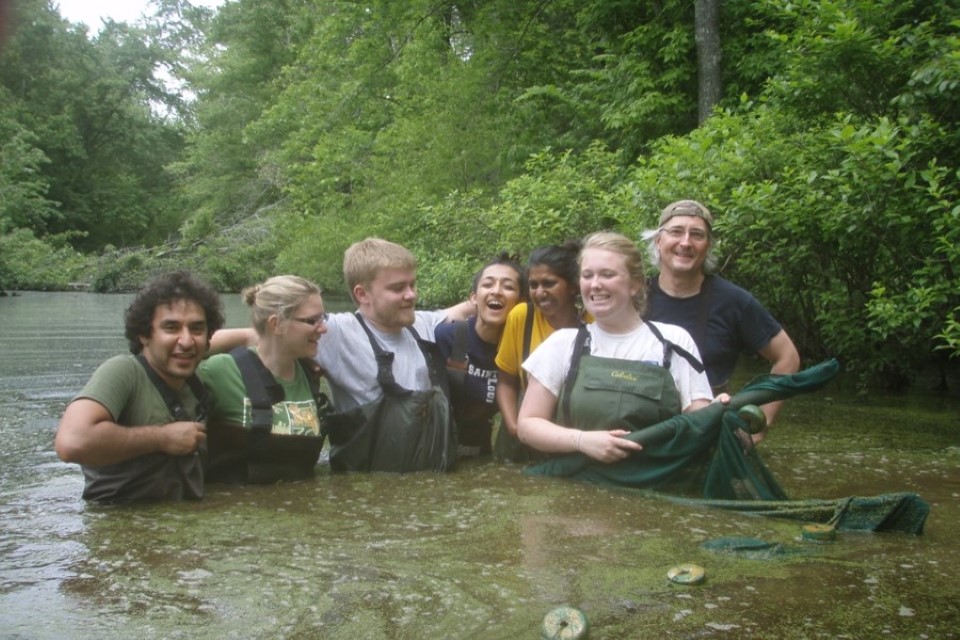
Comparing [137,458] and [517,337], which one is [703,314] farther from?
[137,458]

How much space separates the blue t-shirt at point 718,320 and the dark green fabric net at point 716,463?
0.71 metres

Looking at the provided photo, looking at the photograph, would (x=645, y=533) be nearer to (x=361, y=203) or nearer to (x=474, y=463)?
(x=474, y=463)

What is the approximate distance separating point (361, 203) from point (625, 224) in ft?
45.5

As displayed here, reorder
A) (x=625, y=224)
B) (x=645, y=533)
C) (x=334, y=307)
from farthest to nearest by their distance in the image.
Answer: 1. (x=334, y=307)
2. (x=625, y=224)
3. (x=645, y=533)

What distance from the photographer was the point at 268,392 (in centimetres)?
475

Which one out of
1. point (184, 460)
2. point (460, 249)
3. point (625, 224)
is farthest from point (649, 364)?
point (460, 249)

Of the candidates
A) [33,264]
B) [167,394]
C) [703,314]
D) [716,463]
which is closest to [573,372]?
[716,463]

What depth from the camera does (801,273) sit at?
9414 mm

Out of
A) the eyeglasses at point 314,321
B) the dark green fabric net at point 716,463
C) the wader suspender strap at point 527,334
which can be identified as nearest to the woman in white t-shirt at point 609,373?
the dark green fabric net at point 716,463

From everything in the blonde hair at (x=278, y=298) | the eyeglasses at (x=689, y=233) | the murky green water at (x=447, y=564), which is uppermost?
the eyeglasses at (x=689, y=233)

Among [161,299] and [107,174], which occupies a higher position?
[107,174]

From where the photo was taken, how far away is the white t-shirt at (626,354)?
4.64m

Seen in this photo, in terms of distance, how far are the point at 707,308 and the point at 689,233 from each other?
0.44 metres

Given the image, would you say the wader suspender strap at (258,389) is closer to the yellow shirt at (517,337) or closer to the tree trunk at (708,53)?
the yellow shirt at (517,337)
